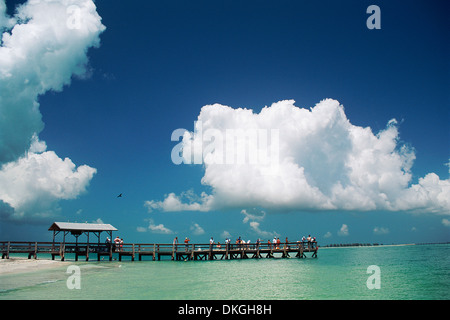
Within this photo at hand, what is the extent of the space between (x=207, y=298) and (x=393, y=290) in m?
11.8

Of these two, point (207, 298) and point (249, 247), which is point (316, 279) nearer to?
point (207, 298)

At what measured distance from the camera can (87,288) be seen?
19.7 m

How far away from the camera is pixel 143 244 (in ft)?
135
